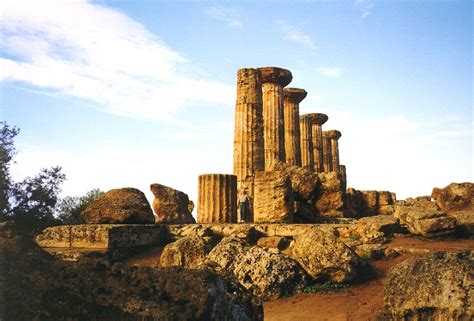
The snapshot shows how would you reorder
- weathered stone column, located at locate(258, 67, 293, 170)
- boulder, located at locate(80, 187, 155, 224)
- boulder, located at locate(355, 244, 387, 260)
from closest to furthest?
boulder, located at locate(355, 244, 387, 260)
boulder, located at locate(80, 187, 155, 224)
weathered stone column, located at locate(258, 67, 293, 170)

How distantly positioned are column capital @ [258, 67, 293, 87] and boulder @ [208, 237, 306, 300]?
14284mm

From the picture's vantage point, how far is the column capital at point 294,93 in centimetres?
2561

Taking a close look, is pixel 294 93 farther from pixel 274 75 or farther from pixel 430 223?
pixel 430 223

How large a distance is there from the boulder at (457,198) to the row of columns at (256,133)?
6800 mm

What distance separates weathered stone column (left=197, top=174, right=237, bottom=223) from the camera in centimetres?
1416

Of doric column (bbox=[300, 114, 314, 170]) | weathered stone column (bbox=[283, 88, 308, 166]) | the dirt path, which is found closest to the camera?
the dirt path

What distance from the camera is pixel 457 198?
663 inches

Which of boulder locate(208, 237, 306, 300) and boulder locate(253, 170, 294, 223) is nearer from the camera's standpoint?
boulder locate(208, 237, 306, 300)

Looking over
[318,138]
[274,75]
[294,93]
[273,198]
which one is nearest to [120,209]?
[273,198]

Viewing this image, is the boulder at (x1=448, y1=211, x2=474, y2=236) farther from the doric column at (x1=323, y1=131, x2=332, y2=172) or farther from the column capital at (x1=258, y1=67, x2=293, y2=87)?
the doric column at (x1=323, y1=131, x2=332, y2=172)

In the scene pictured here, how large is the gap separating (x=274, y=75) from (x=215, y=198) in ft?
30.1

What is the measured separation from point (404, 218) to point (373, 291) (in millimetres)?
5822

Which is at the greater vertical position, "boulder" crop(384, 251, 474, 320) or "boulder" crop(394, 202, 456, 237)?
"boulder" crop(394, 202, 456, 237)

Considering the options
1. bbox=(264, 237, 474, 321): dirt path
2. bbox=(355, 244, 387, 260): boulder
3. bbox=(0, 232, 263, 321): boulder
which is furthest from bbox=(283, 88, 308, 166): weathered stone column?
bbox=(0, 232, 263, 321): boulder
